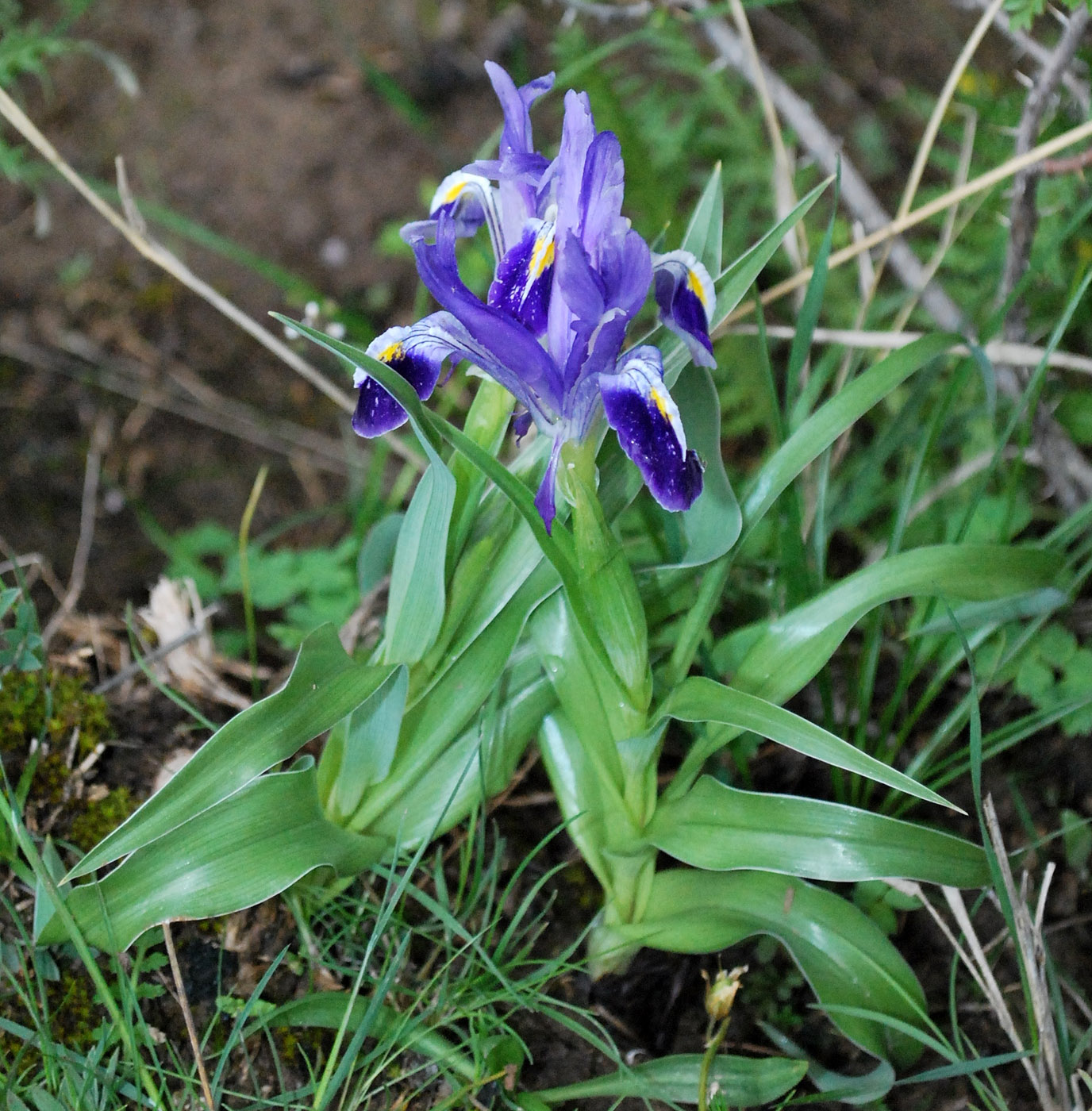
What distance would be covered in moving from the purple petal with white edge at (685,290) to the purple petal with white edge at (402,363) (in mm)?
292

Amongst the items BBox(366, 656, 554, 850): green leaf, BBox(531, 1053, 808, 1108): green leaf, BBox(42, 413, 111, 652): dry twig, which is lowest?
BBox(42, 413, 111, 652): dry twig

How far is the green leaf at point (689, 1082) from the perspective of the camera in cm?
147

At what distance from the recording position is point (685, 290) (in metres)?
1.37

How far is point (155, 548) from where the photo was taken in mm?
2922

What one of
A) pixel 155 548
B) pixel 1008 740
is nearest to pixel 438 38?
pixel 155 548

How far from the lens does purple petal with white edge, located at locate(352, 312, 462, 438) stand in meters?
1.34

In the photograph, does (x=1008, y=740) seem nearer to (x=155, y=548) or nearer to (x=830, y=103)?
(x=155, y=548)

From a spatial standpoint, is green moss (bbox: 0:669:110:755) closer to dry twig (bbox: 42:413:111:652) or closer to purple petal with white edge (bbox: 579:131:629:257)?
dry twig (bbox: 42:413:111:652)

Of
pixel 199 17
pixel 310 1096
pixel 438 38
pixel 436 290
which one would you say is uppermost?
pixel 436 290

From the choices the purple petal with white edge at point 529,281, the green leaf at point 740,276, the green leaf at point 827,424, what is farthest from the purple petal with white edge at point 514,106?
the green leaf at point 827,424

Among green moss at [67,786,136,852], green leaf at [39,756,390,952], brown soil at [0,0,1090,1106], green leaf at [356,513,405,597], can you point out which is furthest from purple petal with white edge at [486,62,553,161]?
brown soil at [0,0,1090,1106]

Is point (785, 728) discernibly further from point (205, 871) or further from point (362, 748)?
point (205, 871)

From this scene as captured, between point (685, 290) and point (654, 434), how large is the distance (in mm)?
244

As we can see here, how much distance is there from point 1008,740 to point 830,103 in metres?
2.63
